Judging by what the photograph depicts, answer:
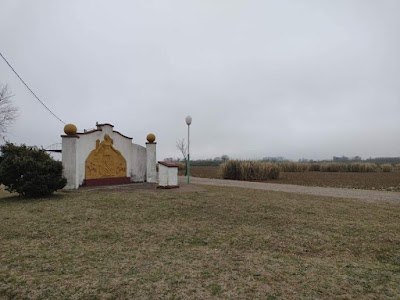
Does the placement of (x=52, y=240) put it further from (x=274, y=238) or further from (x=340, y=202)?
(x=340, y=202)

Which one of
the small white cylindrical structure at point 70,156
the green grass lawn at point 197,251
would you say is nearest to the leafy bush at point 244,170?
the small white cylindrical structure at point 70,156

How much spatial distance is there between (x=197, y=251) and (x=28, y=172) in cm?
676

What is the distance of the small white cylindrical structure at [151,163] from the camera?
14344 millimetres

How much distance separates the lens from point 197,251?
4461 millimetres

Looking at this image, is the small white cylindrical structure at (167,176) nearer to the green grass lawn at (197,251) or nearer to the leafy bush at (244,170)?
the green grass lawn at (197,251)

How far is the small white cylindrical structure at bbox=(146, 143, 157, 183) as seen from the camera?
47.1ft

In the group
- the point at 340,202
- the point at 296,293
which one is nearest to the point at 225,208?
the point at 340,202

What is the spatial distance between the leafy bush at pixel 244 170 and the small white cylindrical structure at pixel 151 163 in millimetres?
8855

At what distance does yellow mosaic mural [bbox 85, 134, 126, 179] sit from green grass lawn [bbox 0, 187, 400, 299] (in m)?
4.01

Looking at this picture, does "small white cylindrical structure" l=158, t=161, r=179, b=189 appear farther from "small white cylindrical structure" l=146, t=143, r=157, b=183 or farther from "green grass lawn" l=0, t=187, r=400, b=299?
"green grass lawn" l=0, t=187, r=400, b=299

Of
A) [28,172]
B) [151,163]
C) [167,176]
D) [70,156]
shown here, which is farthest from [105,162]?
[28,172]

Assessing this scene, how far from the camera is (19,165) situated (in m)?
9.00

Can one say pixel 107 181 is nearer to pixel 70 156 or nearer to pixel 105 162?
pixel 105 162

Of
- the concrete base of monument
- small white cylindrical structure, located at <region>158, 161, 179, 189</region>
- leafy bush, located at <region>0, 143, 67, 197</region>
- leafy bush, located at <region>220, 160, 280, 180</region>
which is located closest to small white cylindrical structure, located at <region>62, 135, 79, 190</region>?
the concrete base of monument
